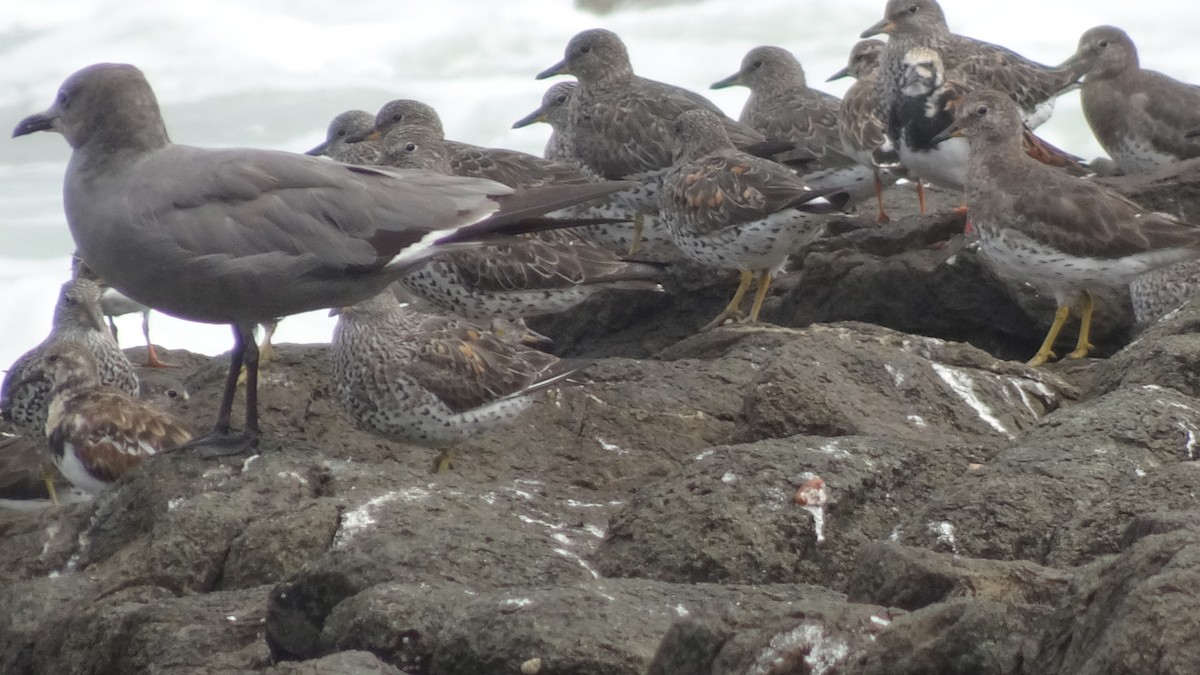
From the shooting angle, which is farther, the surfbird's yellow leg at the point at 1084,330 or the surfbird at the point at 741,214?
the surfbird at the point at 741,214

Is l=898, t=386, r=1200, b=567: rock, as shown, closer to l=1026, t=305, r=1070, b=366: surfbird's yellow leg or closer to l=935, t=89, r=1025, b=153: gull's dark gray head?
l=1026, t=305, r=1070, b=366: surfbird's yellow leg

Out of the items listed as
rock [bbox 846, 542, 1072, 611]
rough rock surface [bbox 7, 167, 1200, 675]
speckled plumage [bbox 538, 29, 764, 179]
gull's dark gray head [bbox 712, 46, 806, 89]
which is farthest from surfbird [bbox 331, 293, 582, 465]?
gull's dark gray head [bbox 712, 46, 806, 89]

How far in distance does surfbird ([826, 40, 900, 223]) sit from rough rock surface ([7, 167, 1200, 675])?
13.1 feet

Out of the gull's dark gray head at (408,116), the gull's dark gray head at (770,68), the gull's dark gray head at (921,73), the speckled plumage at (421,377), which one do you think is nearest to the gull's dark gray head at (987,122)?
the gull's dark gray head at (921,73)

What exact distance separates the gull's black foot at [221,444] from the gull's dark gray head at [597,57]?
8805 millimetres

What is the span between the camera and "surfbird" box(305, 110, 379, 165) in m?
14.5

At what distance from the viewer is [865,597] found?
539cm

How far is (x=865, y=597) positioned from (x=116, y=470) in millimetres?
5380

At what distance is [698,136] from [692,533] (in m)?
7.53

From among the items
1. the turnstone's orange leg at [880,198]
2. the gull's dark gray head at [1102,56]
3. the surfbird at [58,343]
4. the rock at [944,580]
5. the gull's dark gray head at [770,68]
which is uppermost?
the gull's dark gray head at [1102,56]

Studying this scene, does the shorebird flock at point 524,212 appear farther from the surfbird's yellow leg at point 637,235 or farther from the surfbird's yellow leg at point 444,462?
the surfbird's yellow leg at point 444,462

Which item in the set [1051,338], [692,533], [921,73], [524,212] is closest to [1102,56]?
[921,73]

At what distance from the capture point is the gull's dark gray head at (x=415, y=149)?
1303 cm

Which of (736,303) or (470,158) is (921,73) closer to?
(736,303)
